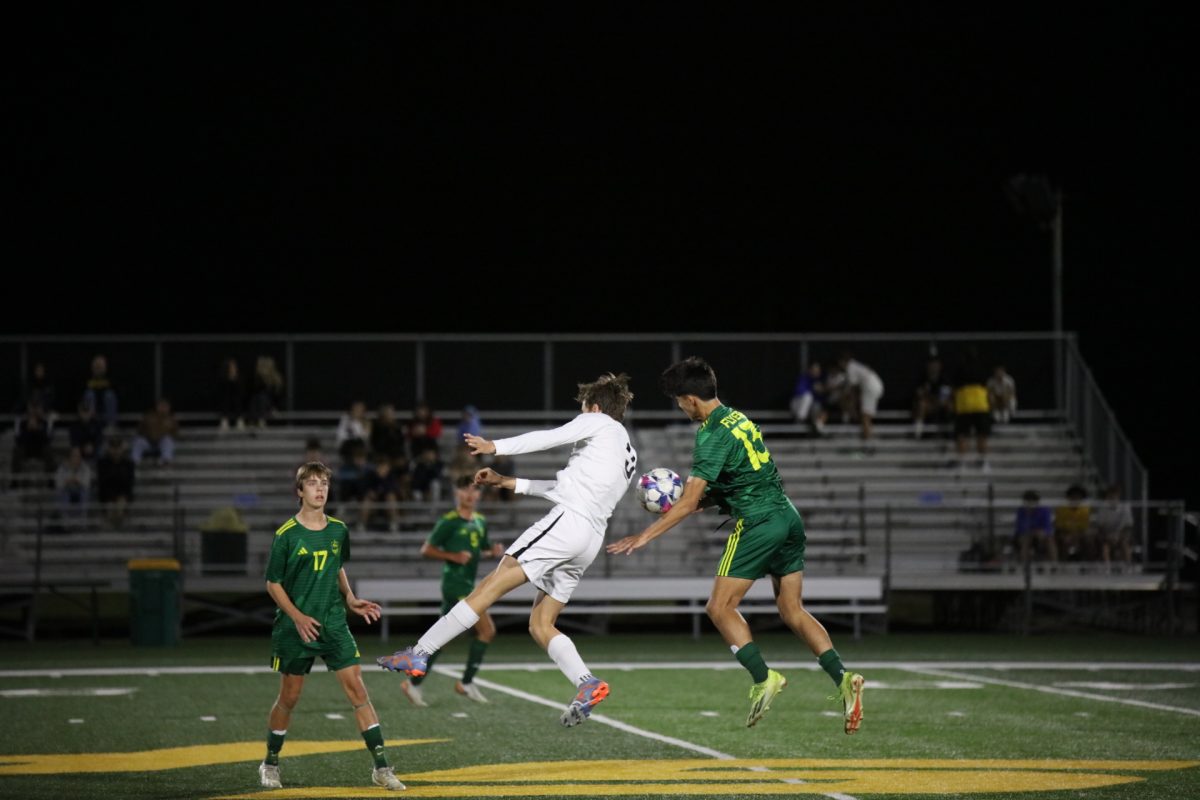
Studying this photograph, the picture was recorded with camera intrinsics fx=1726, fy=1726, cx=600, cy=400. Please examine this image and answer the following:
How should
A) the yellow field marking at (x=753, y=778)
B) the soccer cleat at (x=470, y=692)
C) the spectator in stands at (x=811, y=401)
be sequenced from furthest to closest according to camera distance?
1. the spectator in stands at (x=811, y=401)
2. the soccer cleat at (x=470, y=692)
3. the yellow field marking at (x=753, y=778)

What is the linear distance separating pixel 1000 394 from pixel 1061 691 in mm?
14279

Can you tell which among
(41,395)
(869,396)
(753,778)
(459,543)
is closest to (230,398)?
(41,395)

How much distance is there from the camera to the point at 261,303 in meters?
39.8

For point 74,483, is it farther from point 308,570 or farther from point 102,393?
point 308,570

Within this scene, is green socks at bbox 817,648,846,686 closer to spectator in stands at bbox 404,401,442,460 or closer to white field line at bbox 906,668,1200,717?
white field line at bbox 906,668,1200,717

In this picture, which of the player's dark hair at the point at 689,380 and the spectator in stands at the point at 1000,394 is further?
the spectator in stands at the point at 1000,394

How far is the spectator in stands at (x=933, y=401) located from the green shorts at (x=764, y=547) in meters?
18.6

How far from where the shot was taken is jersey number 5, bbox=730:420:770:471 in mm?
10258

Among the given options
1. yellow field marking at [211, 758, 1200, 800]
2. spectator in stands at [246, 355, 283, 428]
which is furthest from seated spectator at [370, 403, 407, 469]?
yellow field marking at [211, 758, 1200, 800]

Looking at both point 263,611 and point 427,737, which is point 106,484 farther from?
point 427,737

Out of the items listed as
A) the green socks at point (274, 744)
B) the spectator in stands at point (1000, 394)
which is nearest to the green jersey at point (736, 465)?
the green socks at point (274, 744)

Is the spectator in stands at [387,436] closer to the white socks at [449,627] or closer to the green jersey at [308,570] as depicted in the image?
the white socks at [449,627]

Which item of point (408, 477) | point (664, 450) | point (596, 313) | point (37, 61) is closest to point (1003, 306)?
point (596, 313)

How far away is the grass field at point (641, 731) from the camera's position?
9.59 meters
